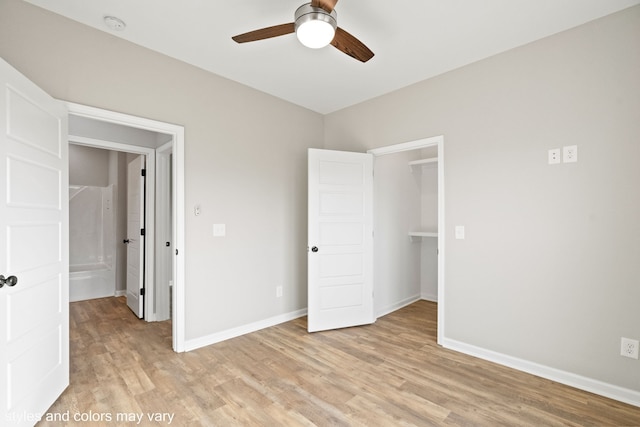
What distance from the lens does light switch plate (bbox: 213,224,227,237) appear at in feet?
10.2

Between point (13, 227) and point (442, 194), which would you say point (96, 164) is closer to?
point (13, 227)

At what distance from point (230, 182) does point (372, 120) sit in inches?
71.8

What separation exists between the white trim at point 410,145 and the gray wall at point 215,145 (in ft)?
3.05

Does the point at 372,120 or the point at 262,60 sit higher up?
the point at 262,60

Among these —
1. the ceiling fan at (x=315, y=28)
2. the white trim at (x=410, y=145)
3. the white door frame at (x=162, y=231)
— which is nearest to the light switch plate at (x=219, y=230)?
the white door frame at (x=162, y=231)

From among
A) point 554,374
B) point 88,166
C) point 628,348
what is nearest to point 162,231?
point 88,166

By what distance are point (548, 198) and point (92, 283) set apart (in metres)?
5.98

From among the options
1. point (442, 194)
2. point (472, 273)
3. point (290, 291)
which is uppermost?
point (442, 194)

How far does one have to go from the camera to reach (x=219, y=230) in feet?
10.3

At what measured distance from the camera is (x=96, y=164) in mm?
5621

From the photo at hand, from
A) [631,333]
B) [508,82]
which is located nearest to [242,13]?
[508,82]

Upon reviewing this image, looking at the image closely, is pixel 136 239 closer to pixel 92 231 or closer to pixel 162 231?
→ pixel 162 231

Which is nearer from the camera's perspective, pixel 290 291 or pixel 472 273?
pixel 472 273

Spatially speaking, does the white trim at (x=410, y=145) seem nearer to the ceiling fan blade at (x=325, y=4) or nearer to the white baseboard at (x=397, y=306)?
the ceiling fan blade at (x=325, y=4)
